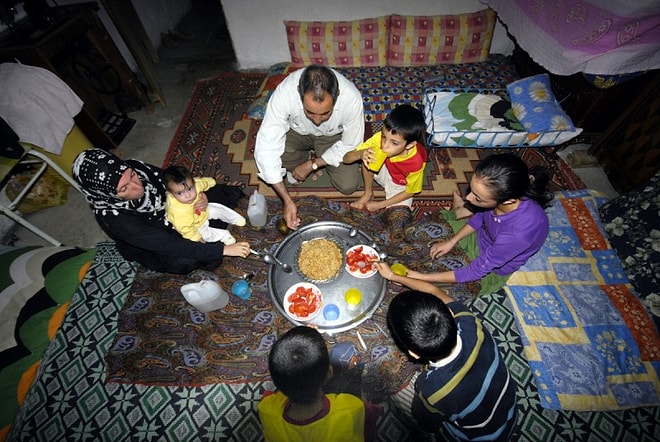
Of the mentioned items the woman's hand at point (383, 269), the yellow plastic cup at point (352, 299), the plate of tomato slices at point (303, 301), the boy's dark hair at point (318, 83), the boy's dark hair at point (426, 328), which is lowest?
the yellow plastic cup at point (352, 299)

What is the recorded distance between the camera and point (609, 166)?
381 centimetres

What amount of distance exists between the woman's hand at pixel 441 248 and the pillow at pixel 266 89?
11.2 ft

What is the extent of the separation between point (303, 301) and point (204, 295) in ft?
2.68

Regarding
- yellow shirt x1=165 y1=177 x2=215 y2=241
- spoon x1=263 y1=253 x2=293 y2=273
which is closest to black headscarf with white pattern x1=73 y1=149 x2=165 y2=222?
yellow shirt x1=165 y1=177 x2=215 y2=241

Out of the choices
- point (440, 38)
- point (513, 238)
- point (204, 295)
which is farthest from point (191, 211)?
point (440, 38)

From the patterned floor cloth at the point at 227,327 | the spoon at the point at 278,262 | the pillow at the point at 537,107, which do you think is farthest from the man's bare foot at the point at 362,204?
the pillow at the point at 537,107

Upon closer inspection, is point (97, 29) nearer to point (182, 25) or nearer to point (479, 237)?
point (182, 25)

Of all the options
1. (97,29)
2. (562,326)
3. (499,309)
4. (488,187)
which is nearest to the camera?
(488,187)

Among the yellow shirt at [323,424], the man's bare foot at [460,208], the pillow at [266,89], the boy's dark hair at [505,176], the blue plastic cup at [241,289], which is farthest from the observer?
the pillow at [266,89]

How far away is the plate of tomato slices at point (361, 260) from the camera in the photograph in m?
2.27

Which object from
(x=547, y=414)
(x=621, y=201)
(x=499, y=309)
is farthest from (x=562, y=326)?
(x=621, y=201)

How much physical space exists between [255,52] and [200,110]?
1668 mm

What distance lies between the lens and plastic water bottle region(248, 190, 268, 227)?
2.79 meters

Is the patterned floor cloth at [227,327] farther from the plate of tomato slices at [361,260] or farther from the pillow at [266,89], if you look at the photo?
the pillow at [266,89]
